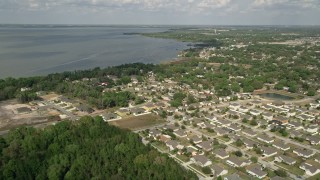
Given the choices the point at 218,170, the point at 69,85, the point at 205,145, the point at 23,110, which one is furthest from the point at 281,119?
the point at 69,85

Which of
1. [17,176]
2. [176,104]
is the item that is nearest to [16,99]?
[176,104]

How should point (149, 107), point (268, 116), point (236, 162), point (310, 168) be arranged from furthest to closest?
point (149, 107), point (268, 116), point (236, 162), point (310, 168)

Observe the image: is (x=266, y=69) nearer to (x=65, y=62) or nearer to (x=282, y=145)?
(x=282, y=145)

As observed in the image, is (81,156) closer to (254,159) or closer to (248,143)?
(254,159)

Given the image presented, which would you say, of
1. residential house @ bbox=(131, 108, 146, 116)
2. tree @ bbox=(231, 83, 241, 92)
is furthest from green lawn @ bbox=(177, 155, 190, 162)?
tree @ bbox=(231, 83, 241, 92)

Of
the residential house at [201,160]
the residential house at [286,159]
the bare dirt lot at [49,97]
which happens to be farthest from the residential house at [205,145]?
the bare dirt lot at [49,97]

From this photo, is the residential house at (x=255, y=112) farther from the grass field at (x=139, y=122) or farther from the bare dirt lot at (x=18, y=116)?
the bare dirt lot at (x=18, y=116)
